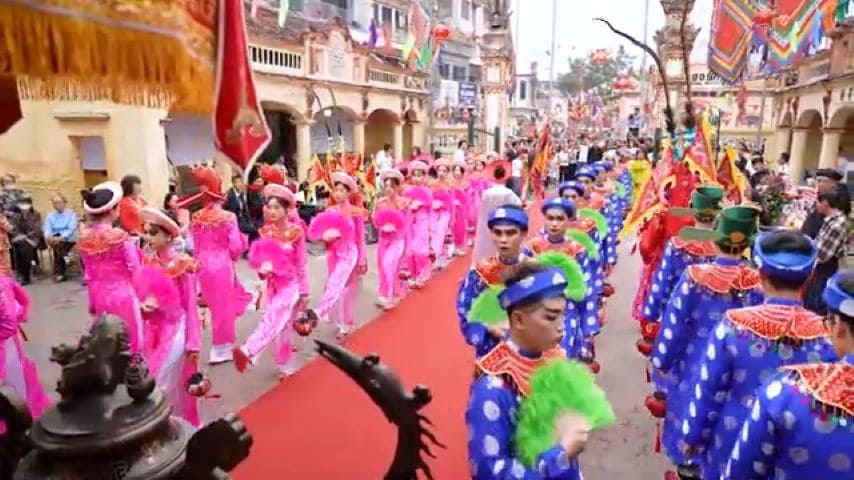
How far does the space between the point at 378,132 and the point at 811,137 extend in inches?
496

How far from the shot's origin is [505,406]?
210 cm

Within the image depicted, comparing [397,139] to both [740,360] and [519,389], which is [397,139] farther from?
[519,389]

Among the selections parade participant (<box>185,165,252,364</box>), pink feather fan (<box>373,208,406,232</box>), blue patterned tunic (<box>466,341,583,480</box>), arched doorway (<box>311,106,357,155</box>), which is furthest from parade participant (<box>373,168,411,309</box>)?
arched doorway (<box>311,106,357,155</box>)

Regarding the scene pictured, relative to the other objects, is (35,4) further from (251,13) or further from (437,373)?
(251,13)

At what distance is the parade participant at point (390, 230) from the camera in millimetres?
7414

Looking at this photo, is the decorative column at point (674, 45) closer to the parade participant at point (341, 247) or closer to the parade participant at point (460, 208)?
the parade participant at point (460, 208)

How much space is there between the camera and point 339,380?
546 centimetres

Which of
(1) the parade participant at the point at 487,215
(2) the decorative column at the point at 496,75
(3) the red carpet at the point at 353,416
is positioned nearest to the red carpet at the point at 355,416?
(3) the red carpet at the point at 353,416

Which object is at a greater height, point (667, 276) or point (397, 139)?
point (397, 139)

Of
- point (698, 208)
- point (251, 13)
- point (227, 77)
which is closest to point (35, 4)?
point (227, 77)

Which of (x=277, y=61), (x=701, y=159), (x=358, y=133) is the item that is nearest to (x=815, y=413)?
(x=701, y=159)

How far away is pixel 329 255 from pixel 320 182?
13.5ft

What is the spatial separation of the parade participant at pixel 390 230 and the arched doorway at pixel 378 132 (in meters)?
12.8

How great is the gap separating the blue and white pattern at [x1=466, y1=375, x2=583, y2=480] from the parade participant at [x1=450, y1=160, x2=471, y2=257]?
861 centimetres
